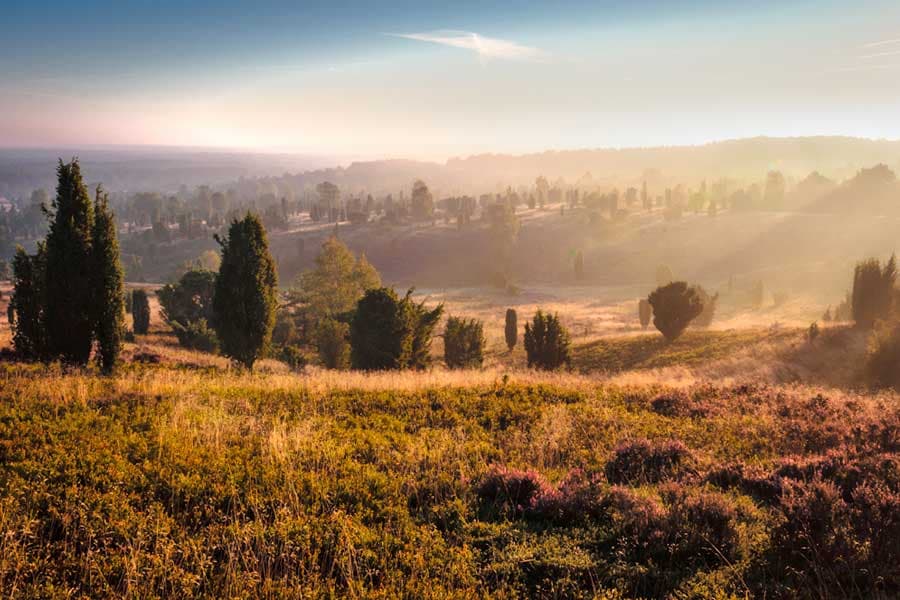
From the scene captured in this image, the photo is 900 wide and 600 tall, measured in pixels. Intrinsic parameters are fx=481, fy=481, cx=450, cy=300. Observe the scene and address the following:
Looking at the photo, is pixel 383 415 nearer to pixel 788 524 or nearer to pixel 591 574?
pixel 591 574

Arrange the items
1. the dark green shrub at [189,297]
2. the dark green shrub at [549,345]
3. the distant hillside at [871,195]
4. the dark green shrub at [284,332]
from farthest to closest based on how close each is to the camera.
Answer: the distant hillside at [871,195]
the dark green shrub at [189,297]
the dark green shrub at [284,332]
the dark green shrub at [549,345]

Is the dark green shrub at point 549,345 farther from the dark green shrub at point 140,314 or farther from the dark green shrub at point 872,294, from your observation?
the dark green shrub at point 140,314

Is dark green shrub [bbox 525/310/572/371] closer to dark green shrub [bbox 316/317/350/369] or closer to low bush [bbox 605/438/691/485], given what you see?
dark green shrub [bbox 316/317/350/369]

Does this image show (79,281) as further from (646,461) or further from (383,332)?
(646,461)

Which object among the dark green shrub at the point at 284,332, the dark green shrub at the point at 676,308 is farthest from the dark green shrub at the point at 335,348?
the dark green shrub at the point at 676,308

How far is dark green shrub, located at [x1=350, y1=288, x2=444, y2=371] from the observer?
27.9m

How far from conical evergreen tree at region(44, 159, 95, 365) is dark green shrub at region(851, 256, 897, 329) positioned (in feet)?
127

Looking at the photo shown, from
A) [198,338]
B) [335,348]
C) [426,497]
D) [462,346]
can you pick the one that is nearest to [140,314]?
[198,338]

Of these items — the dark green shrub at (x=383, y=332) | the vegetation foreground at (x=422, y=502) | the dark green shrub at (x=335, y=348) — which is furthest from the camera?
the dark green shrub at (x=335, y=348)

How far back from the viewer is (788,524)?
5.78 metres

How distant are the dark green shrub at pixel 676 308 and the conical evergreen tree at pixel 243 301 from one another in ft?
83.7

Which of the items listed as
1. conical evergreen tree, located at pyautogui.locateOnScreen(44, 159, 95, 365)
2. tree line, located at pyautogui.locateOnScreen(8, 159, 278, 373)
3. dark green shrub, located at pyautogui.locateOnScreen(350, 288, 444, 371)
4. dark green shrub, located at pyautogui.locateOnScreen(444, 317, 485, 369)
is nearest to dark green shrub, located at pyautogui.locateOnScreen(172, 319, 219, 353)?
dark green shrub, located at pyautogui.locateOnScreen(350, 288, 444, 371)

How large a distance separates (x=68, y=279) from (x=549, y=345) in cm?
2413

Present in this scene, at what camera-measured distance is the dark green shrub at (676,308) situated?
32844 mm
